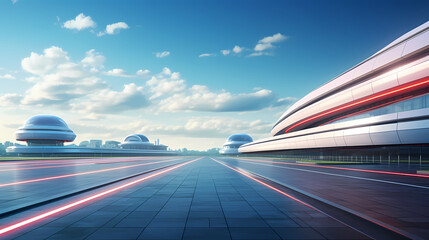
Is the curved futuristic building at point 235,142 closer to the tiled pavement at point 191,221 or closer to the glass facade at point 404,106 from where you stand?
the glass facade at point 404,106

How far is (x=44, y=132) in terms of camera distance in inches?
3605

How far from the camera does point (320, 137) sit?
41.9 m

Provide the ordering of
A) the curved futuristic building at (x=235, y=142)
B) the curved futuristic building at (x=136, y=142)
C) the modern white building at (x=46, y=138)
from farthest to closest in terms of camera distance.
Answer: the curved futuristic building at (x=136, y=142) < the curved futuristic building at (x=235, y=142) < the modern white building at (x=46, y=138)

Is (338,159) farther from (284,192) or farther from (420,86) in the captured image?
(284,192)

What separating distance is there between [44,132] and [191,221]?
4136 inches

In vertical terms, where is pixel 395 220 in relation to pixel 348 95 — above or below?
below

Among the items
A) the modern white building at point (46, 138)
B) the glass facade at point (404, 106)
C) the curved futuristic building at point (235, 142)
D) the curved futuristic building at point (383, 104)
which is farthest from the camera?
the curved futuristic building at point (235, 142)

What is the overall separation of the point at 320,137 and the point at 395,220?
37484 millimetres

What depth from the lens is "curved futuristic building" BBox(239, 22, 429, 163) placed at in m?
26.3

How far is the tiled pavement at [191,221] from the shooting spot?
18.6 feet

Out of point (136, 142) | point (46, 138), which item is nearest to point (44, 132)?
point (46, 138)

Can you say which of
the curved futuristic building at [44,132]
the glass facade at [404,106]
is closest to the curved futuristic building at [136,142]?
the curved futuristic building at [44,132]

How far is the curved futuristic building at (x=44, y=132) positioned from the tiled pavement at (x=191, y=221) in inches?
3951

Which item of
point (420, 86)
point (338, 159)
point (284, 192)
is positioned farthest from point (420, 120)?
point (284, 192)
